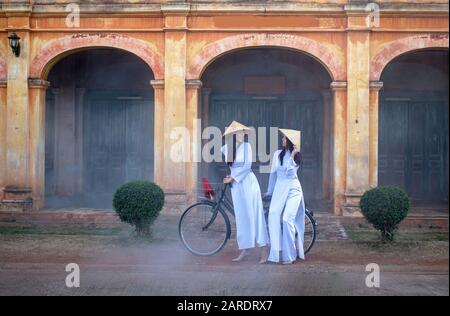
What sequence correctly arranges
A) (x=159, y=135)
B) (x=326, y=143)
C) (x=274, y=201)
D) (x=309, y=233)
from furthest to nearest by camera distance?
(x=326, y=143), (x=159, y=135), (x=309, y=233), (x=274, y=201)

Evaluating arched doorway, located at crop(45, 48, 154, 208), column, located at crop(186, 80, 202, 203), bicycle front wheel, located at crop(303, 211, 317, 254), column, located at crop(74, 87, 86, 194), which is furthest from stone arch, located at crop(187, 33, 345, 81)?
bicycle front wheel, located at crop(303, 211, 317, 254)

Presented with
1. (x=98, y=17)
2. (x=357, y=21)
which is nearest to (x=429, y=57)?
(x=357, y=21)

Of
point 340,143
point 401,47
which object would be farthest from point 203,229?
point 401,47

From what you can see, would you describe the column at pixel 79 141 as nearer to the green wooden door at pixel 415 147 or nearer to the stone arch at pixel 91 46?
the stone arch at pixel 91 46

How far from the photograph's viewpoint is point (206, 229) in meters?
9.45

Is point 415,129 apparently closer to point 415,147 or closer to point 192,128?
point 415,147

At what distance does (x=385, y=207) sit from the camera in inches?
395

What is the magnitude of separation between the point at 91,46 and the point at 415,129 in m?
8.18

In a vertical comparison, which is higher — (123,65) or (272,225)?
(123,65)

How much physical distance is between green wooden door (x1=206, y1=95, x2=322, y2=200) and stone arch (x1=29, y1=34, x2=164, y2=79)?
9.02ft

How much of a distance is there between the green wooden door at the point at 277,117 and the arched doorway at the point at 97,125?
171 cm
